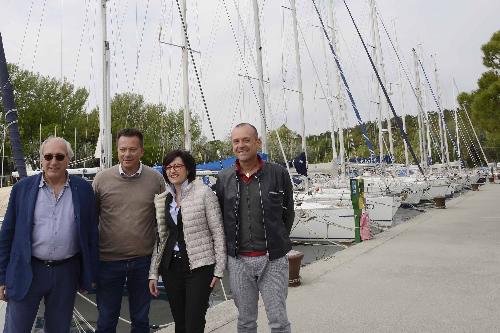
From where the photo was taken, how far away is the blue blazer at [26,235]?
9.46 feet

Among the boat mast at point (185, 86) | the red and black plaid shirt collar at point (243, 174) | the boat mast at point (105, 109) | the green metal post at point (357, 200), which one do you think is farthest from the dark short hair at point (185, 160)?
the boat mast at point (185, 86)

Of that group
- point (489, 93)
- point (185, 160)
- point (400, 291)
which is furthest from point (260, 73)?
point (185, 160)

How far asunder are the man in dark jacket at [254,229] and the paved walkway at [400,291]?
1.41m

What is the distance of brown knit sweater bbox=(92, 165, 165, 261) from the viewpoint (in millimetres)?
3336

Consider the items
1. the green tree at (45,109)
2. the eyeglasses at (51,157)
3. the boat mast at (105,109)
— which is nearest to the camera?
the eyeglasses at (51,157)

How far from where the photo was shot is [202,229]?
125 inches

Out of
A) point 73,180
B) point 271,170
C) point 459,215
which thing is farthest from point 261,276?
point 459,215

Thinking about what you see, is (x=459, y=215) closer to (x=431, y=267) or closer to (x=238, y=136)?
(x=431, y=267)

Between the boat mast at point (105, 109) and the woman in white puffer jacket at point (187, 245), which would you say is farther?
the boat mast at point (105, 109)

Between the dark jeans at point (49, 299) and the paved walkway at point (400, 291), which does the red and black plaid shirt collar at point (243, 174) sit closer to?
the dark jeans at point (49, 299)

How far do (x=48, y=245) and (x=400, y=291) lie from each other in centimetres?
468

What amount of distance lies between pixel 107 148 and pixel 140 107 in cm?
3672

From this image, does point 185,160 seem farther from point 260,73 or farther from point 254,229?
point 260,73

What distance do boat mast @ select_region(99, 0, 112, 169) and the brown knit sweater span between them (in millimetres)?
6100
